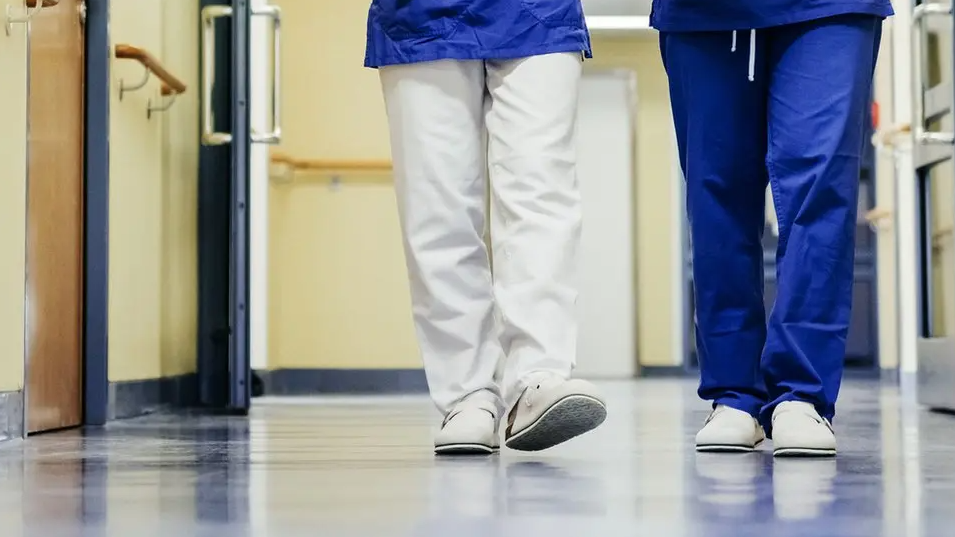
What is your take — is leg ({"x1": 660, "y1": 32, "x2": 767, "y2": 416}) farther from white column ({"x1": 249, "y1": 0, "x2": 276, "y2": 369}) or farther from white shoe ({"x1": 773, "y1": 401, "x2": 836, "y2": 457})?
white column ({"x1": 249, "y1": 0, "x2": 276, "y2": 369})

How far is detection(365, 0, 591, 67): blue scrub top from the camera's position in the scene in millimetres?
1740

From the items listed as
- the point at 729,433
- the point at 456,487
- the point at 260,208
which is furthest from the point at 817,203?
the point at 260,208

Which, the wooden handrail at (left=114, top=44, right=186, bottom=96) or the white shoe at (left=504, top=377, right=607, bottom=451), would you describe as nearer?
the white shoe at (left=504, top=377, right=607, bottom=451)

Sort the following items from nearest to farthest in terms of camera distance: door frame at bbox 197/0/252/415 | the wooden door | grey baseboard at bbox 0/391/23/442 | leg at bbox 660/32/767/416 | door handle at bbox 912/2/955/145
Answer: leg at bbox 660/32/767/416
grey baseboard at bbox 0/391/23/442
the wooden door
door handle at bbox 912/2/955/145
door frame at bbox 197/0/252/415

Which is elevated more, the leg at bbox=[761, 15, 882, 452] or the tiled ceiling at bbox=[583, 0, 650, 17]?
the tiled ceiling at bbox=[583, 0, 650, 17]

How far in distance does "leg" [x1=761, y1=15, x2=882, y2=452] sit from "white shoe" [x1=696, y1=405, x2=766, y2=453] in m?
0.05

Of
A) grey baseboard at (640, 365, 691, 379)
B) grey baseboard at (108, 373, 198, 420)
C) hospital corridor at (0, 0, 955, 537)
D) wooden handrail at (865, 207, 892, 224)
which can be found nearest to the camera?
hospital corridor at (0, 0, 955, 537)

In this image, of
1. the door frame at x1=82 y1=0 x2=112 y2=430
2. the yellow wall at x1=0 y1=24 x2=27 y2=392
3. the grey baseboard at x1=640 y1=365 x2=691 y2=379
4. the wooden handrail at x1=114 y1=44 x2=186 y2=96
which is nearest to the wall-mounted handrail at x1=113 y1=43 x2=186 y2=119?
the wooden handrail at x1=114 y1=44 x2=186 y2=96

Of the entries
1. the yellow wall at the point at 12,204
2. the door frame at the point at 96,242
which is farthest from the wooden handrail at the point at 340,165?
the yellow wall at the point at 12,204

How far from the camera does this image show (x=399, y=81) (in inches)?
71.1

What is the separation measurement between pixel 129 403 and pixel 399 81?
1386 millimetres

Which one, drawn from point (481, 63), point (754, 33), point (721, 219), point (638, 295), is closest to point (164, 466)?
point (481, 63)

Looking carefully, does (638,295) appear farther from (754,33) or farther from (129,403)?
(754,33)

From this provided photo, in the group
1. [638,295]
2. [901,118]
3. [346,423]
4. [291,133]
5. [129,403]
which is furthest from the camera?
[638,295]
